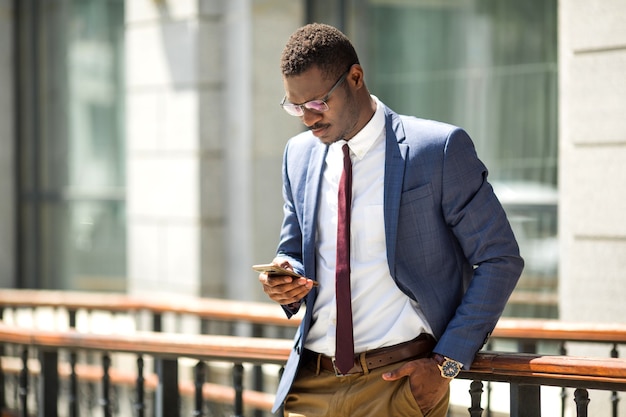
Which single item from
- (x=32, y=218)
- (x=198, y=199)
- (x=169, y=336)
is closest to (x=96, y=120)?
(x=32, y=218)

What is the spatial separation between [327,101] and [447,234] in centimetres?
58

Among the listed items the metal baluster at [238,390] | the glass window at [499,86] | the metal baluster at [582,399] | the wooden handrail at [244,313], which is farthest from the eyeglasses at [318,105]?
the glass window at [499,86]

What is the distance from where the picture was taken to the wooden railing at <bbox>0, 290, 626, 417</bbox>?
327 cm

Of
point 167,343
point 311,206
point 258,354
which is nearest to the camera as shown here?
point 311,206

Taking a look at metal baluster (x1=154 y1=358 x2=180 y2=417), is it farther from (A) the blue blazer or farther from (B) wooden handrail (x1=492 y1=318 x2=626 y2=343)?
(A) the blue blazer

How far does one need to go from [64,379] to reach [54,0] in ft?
14.7

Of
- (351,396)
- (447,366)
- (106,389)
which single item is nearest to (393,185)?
(447,366)

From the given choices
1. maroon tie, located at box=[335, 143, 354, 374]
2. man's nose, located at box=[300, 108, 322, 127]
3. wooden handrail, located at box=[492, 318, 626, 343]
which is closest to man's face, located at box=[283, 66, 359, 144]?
man's nose, located at box=[300, 108, 322, 127]

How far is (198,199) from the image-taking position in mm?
8289

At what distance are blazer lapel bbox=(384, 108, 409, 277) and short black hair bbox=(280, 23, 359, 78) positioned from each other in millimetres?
297

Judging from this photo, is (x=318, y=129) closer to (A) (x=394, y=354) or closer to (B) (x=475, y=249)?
(B) (x=475, y=249)

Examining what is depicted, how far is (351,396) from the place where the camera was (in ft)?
10.3

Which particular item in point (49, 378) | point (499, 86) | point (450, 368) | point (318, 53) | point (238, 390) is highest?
point (499, 86)

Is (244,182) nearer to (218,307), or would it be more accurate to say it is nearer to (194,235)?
(194,235)
